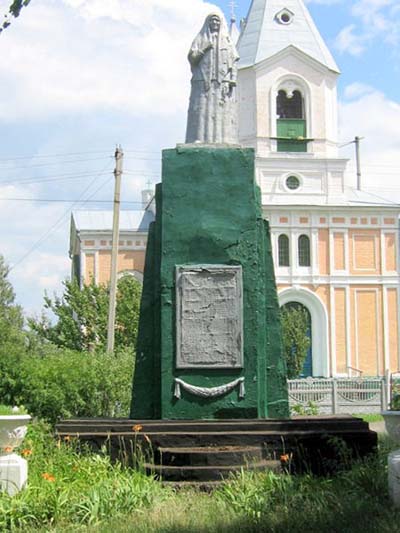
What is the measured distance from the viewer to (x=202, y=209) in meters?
10.2

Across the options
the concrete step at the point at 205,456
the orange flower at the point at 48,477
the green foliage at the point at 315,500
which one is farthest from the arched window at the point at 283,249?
the orange flower at the point at 48,477

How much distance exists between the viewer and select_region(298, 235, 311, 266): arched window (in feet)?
133

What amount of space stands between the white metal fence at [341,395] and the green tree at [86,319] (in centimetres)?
619

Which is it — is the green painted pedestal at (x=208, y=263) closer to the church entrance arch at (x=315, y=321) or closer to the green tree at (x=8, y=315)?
the green tree at (x=8, y=315)

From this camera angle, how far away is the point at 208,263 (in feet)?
33.1

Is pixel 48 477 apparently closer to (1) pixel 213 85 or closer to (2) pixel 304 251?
(1) pixel 213 85

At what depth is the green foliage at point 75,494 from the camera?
277 inches

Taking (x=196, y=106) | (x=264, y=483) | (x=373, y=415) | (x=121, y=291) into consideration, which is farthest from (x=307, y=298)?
(x=264, y=483)

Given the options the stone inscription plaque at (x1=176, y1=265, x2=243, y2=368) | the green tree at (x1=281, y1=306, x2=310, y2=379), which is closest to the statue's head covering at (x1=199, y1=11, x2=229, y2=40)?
the stone inscription plaque at (x1=176, y1=265, x2=243, y2=368)

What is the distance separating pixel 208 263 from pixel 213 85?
2.38 m

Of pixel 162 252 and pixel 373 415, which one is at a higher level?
pixel 162 252

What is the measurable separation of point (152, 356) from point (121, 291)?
20561 mm

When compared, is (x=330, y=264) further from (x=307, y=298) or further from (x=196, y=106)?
(x=196, y=106)

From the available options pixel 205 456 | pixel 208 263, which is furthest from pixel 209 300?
pixel 205 456
